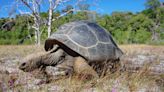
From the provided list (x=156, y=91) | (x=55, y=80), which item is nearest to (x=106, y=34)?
(x=55, y=80)

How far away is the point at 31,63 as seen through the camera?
342 centimetres

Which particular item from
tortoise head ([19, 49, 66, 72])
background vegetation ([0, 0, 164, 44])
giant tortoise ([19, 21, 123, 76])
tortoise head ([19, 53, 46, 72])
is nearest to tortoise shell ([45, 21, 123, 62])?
giant tortoise ([19, 21, 123, 76])

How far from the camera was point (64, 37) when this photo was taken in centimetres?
400

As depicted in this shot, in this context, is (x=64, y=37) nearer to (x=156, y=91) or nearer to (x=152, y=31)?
(x=156, y=91)

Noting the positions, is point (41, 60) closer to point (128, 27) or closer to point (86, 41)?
point (86, 41)

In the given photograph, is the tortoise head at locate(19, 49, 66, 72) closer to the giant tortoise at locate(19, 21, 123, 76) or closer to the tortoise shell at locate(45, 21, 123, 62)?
the giant tortoise at locate(19, 21, 123, 76)

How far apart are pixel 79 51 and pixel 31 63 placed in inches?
26.8

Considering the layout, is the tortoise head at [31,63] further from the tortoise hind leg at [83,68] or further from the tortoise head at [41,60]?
the tortoise hind leg at [83,68]

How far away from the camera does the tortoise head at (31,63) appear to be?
133 inches

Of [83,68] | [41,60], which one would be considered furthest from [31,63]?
[83,68]

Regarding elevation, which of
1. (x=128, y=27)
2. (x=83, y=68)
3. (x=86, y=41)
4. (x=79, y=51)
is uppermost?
(x=86, y=41)

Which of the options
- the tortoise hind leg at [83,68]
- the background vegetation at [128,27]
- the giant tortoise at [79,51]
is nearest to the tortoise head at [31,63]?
the giant tortoise at [79,51]

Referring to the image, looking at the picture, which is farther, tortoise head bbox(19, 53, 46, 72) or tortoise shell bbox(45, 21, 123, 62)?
tortoise shell bbox(45, 21, 123, 62)

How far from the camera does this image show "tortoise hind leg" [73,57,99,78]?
3.59 m
